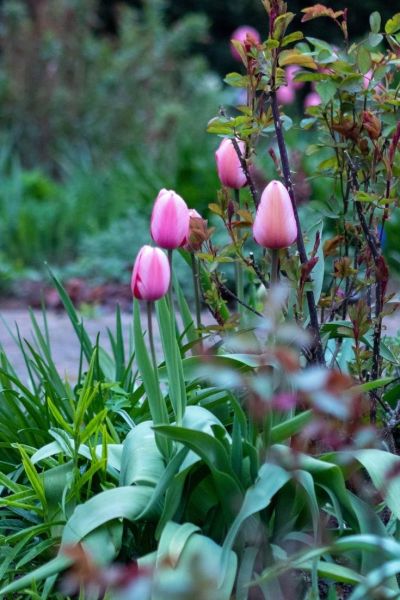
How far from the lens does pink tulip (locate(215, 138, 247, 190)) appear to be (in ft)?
8.11

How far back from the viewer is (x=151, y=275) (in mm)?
2076

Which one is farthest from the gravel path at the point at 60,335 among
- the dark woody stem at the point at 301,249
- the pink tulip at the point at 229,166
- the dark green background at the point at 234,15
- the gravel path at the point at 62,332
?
the dark green background at the point at 234,15

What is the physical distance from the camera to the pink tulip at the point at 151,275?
6.82 ft

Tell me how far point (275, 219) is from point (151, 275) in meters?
0.28

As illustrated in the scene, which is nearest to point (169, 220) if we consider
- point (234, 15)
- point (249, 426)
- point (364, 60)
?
point (249, 426)

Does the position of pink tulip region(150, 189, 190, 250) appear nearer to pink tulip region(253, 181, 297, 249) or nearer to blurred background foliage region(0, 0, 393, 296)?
pink tulip region(253, 181, 297, 249)

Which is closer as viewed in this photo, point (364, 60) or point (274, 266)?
point (274, 266)

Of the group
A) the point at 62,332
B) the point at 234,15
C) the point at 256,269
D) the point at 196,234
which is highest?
the point at 234,15

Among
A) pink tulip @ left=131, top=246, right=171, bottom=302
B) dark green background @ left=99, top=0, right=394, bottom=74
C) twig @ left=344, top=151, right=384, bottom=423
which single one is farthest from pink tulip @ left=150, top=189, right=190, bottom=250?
dark green background @ left=99, top=0, right=394, bottom=74

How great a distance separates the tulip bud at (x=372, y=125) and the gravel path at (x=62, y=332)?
5.15ft

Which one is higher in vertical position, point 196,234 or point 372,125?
point 372,125

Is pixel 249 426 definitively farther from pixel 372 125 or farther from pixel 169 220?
Answer: pixel 372 125

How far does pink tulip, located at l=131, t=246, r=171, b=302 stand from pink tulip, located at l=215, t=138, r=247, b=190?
0.48m

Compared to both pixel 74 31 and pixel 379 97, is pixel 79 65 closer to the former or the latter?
pixel 74 31
